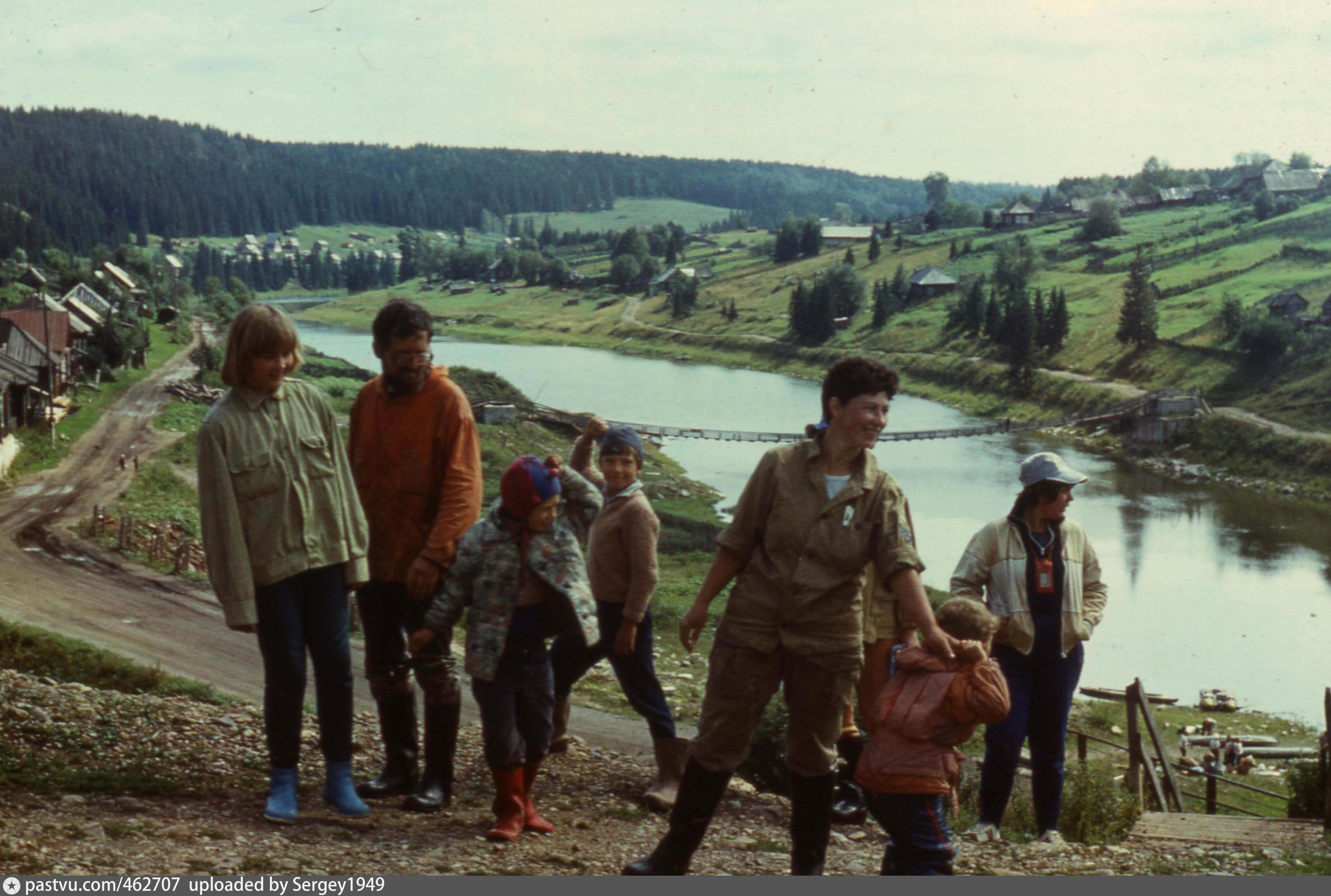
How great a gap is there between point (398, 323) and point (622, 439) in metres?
0.87

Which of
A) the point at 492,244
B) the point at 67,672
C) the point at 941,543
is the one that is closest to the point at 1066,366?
the point at 941,543

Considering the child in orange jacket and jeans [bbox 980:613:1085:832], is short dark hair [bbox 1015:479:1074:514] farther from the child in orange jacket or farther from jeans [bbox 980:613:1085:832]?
the child in orange jacket

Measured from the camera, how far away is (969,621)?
3410 millimetres

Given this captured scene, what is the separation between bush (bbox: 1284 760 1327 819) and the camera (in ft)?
19.8

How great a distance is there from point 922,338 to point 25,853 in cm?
6415

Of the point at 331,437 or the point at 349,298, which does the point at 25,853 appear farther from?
the point at 349,298

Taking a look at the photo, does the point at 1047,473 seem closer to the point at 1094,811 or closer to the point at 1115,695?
the point at 1094,811

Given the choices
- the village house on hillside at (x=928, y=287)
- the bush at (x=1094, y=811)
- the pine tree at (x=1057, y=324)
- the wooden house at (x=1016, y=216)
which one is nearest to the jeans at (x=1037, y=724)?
the bush at (x=1094, y=811)

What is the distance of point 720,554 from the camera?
11.1 ft

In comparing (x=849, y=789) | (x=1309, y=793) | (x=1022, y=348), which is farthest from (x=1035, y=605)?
(x=1022, y=348)

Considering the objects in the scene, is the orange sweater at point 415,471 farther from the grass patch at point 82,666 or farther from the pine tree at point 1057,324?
the pine tree at point 1057,324

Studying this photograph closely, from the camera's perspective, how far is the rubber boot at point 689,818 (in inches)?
135

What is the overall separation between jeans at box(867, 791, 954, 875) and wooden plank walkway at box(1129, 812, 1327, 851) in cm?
190

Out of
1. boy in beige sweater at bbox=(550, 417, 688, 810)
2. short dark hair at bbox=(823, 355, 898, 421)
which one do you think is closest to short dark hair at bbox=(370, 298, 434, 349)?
boy in beige sweater at bbox=(550, 417, 688, 810)
